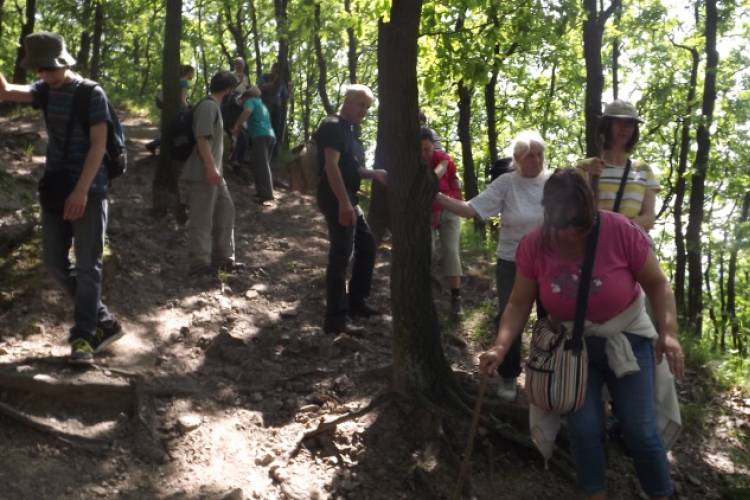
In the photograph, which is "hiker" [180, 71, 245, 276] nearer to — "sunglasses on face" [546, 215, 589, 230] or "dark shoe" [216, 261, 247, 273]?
"dark shoe" [216, 261, 247, 273]

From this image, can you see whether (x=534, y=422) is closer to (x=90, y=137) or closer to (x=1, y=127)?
(x=90, y=137)

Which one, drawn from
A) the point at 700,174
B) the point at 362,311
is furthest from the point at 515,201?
the point at 700,174

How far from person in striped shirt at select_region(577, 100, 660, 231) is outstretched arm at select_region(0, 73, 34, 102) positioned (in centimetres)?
357

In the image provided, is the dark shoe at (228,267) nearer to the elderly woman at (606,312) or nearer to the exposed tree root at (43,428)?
the exposed tree root at (43,428)

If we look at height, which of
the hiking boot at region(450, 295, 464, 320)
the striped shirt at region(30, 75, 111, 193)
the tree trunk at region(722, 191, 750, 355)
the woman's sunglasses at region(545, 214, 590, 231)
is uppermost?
the striped shirt at region(30, 75, 111, 193)

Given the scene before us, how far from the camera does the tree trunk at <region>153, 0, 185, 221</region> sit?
31.9ft

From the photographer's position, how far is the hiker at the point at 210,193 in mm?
7680

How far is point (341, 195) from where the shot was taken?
6.36 meters

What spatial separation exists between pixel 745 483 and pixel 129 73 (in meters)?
31.3

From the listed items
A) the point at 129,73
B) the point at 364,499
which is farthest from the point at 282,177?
the point at 129,73

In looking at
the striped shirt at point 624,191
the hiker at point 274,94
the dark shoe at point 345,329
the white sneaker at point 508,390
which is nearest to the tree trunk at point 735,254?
the hiker at point 274,94

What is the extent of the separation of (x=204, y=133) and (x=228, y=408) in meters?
3.25

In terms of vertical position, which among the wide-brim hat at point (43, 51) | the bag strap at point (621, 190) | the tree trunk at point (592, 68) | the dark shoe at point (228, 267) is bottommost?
the dark shoe at point (228, 267)

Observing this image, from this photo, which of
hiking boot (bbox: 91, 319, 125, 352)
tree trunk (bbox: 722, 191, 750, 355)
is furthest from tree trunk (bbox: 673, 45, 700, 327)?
hiking boot (bbox: 91, 319, 125, 352)
